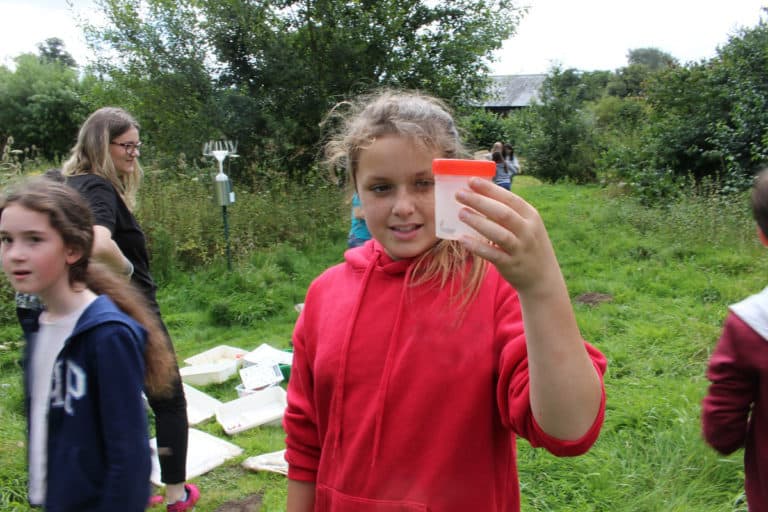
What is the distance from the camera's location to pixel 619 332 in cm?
522

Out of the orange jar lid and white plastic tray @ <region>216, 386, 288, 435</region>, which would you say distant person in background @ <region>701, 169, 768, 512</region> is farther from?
white plastic tray @ <region>216, 386, 288, 435</region>

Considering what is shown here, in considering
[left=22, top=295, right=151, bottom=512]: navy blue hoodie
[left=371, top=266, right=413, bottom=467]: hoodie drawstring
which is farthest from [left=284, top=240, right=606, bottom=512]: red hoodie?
[left=22, top=295, right=151, bottom=512]: navy blue hoodie

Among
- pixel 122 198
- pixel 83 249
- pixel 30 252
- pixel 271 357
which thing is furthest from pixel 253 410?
pixel 30 252

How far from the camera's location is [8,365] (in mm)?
4984

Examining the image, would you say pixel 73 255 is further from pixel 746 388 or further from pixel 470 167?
pixel 746 388

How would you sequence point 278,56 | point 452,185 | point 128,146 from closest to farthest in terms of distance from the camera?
point 452,185
point 128,146
point 278,56

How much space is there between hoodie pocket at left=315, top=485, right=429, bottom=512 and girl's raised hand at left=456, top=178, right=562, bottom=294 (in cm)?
60

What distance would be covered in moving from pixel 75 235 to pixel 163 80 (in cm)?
831

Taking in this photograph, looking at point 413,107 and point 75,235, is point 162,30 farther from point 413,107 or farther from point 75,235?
point 413,107

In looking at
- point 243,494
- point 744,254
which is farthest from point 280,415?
point 744,254

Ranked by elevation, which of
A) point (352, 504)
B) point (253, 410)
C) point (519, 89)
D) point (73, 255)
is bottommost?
point (253, 410)

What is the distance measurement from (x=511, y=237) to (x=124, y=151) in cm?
252

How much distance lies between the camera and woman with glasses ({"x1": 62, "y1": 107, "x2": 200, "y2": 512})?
2.59 m

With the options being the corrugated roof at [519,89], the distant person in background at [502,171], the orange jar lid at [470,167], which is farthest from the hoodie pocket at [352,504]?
the corrugated roof at [519,89]
